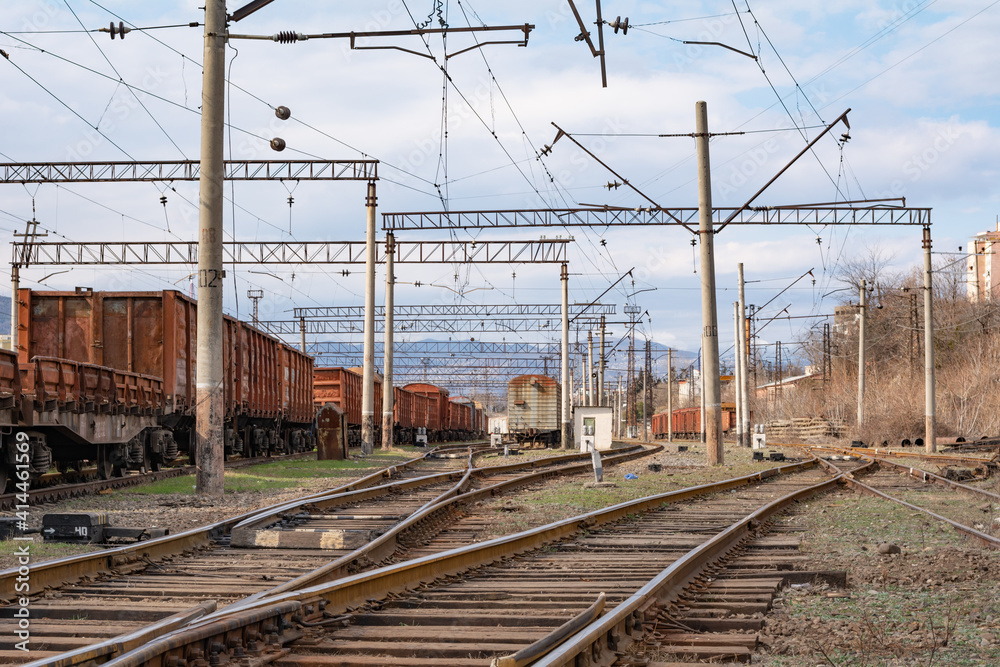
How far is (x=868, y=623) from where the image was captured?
5.93m

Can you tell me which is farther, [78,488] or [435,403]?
[435,403]

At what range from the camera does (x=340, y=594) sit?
6262 millimetres

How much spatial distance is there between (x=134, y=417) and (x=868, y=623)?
48.0 feet

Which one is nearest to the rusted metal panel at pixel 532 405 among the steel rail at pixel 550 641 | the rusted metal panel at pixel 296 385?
A: the rusted metal panel at pixel 296 385

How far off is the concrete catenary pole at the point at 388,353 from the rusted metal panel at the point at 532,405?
14.8 m

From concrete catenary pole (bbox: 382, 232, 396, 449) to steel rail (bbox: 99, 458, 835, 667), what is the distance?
22.7 m

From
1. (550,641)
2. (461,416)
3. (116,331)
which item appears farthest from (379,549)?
(461,416)

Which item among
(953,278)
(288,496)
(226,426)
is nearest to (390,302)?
(226,426)

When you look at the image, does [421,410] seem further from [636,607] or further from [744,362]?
[636,607]

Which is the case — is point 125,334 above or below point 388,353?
below

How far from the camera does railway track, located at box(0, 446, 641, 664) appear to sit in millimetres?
5652

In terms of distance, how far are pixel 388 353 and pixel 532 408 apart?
15.9m

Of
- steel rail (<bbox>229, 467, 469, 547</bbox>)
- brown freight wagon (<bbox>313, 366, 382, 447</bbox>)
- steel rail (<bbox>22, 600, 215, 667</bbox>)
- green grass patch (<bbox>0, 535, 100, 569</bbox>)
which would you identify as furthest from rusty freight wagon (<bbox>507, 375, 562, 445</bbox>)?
steel rail (<bbox>22, 600, 215, 667</bbox>)

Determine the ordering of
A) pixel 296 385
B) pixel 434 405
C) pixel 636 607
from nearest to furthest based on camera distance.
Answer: pixel 636 607 < pixel 296 385 < pixel 434 405
